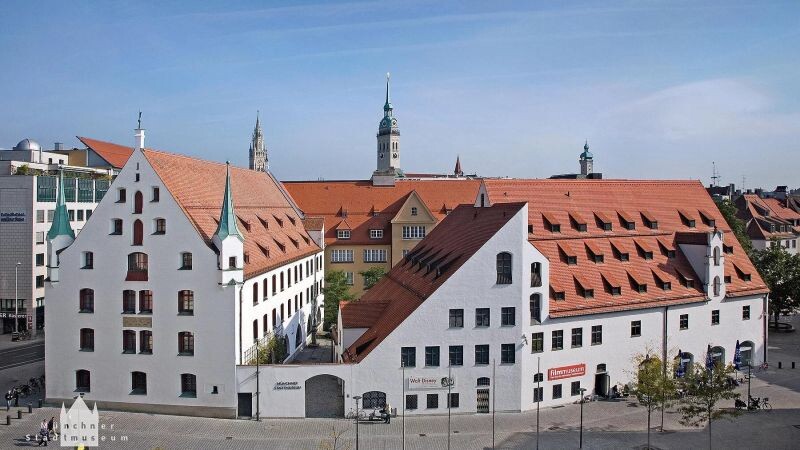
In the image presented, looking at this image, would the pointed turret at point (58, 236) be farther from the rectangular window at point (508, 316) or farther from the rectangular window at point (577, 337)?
the rectangular window at point (577, 337)

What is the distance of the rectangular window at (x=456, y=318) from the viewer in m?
40.5

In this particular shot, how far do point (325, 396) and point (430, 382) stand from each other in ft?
22.0

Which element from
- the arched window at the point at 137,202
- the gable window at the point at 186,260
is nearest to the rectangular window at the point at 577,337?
the gable window at the point at 186,260

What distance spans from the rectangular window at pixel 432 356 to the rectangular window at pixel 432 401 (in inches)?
77.6

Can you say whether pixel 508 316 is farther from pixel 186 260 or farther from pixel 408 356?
pixel 186 260

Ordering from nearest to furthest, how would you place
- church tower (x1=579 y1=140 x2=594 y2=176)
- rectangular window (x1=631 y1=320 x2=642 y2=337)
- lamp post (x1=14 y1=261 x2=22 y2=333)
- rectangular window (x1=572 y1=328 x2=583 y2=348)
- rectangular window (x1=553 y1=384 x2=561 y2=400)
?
rectangular window (x1=553 y1=384 x2=561 y2=400) → rectangular window (x1=572 y1=328 x2=583 y2=348) → rectangular window (x1=631 y1=320 x2=642 y2=337) → lamp post (x1=14 y1=261 x2=22 y2=333) → church tower (x1=579 y1=140 x2=594 y2=176)

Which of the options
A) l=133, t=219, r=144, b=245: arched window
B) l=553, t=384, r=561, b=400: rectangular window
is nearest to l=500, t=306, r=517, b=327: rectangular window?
l=553, t=384, r=561, b=400: rectangular window

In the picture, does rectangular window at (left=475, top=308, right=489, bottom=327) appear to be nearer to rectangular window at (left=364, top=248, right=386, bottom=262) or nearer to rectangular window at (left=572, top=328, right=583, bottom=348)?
rectangular window at (left=572, top=328, right=583, bottom=348)

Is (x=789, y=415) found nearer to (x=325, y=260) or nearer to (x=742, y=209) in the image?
(x=325, y=260)

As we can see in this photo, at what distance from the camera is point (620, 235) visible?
50.9 metres

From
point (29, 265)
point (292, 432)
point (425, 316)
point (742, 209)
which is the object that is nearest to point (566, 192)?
point (425, 316)

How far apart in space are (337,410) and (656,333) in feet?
79.1

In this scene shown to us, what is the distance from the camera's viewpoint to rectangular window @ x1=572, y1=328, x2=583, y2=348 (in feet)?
143

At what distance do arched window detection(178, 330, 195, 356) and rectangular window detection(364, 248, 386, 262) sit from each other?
38.3 m
